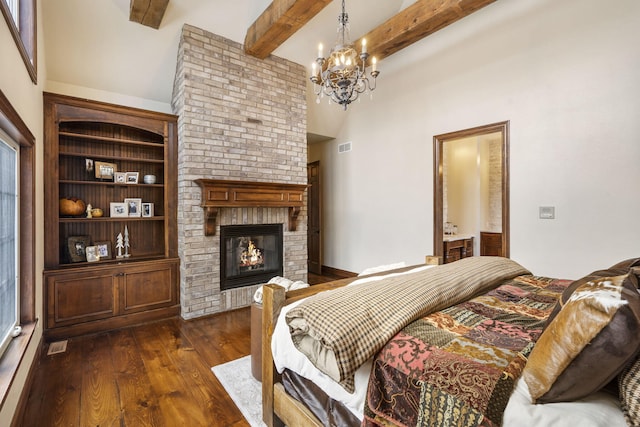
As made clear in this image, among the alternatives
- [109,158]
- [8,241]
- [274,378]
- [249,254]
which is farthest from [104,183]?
[274,378]

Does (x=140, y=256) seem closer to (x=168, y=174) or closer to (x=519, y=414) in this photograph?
(x=168, y=174)

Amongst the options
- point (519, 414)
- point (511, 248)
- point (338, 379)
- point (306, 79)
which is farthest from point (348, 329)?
point (306, 79)

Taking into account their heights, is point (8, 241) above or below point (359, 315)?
above

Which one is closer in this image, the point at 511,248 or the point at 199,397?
the point at 199,397

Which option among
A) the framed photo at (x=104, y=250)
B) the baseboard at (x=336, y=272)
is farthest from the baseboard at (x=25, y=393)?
the baseboard at (x=336, y=272)

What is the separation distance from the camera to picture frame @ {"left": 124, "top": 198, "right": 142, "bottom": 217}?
351 centimetres

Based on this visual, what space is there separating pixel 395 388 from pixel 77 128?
4.16 m

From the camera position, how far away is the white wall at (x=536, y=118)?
2.69 meters

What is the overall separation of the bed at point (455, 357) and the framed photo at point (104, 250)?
109 inches

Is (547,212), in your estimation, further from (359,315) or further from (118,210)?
(118,210)

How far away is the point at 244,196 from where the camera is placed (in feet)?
12.0

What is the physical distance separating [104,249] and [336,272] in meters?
3.56

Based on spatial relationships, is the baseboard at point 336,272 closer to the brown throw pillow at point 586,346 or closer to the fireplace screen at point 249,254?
the fireplace screen at point 249,254

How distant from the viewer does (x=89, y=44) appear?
316 centimetres
